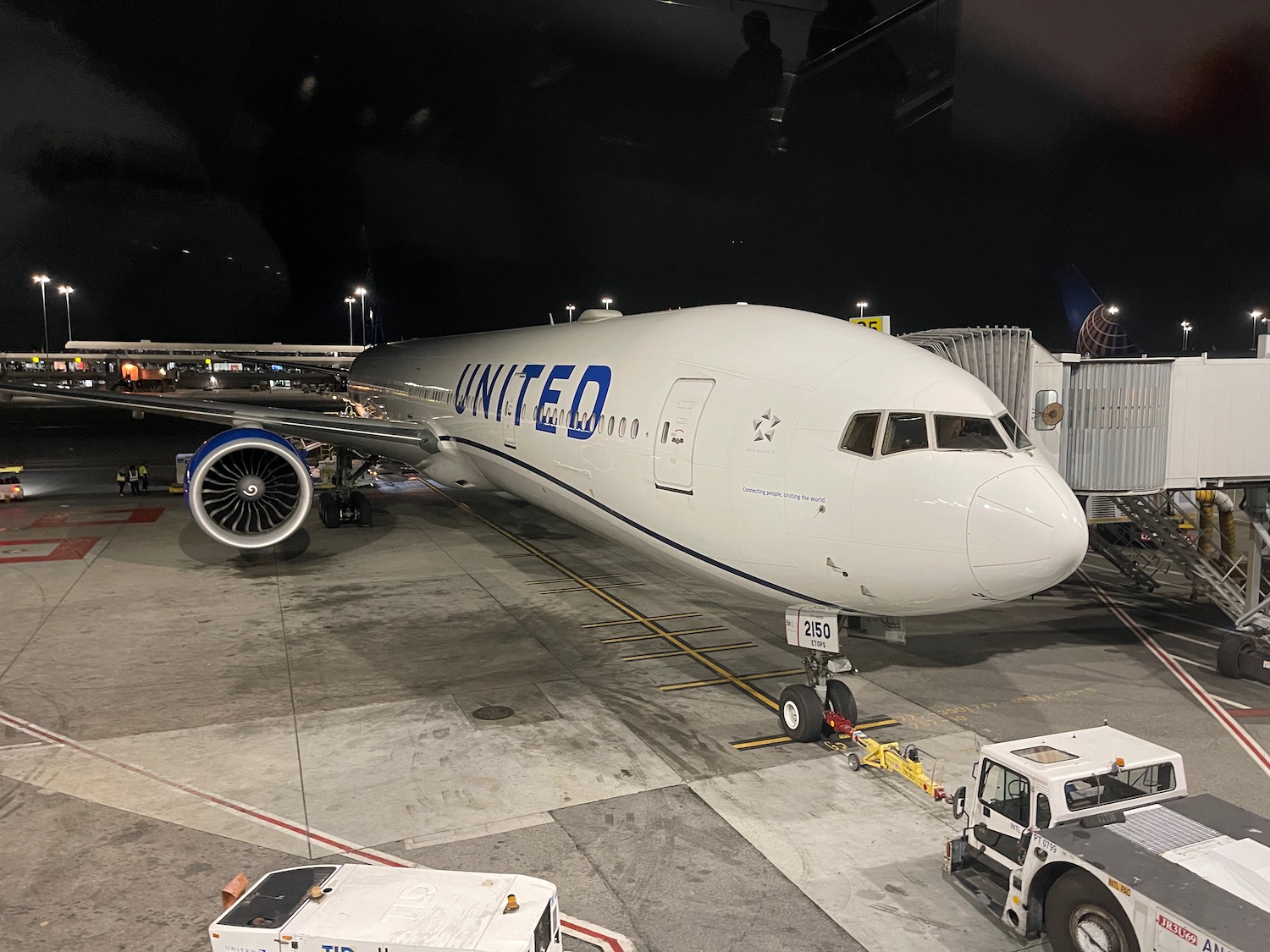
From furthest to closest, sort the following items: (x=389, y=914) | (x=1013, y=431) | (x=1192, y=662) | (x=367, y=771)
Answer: (x=1192, y=662), (x=367, y=771), (x=1013, y=431), (x=389, y=914)

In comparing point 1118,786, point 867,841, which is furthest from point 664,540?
point 1118,786

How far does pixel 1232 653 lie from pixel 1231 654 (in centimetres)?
2

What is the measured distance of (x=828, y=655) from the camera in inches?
391

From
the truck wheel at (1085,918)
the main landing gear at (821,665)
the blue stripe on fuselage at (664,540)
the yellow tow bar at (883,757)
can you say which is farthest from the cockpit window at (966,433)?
the truck wheel at (1085,918)

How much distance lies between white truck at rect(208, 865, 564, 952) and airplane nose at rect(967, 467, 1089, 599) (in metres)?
4.66

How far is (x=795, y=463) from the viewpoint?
873 cm

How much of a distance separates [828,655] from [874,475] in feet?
8.93

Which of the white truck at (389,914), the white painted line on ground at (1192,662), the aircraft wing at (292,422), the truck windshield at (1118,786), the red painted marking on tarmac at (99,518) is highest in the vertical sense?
the aircraft wing at (292,422)

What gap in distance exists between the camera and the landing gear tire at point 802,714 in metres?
9.45

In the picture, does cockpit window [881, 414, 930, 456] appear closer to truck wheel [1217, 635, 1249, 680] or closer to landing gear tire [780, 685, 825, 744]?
landing gear tire [780, 685, 825, 744]

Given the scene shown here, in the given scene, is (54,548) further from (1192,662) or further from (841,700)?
(1192,662)

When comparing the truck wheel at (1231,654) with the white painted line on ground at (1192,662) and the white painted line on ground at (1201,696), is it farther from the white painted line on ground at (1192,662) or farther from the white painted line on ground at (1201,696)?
the white painted line on ground at (1201,696)

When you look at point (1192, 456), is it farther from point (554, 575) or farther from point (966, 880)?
point (554, 575)

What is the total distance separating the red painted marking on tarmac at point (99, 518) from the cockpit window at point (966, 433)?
2231cm
